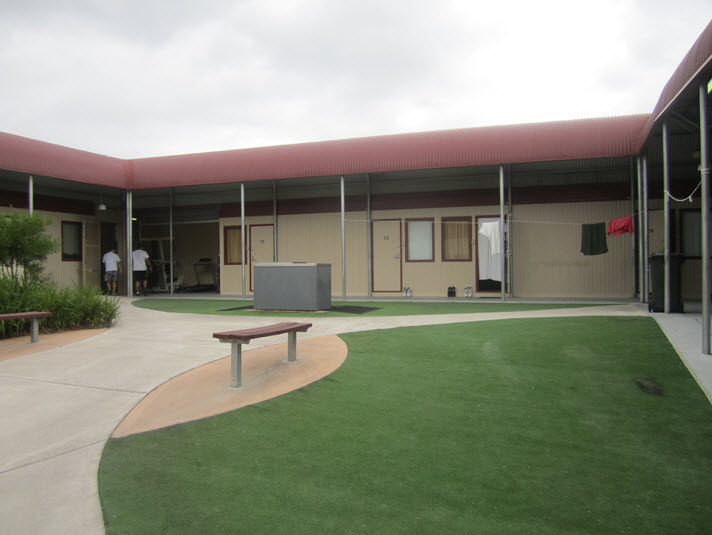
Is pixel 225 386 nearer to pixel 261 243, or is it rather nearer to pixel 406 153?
pixel 406 153

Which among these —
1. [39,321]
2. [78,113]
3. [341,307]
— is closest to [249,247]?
[341,307]

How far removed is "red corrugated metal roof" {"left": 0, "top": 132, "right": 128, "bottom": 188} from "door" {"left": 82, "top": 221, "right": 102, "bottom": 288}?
332cm

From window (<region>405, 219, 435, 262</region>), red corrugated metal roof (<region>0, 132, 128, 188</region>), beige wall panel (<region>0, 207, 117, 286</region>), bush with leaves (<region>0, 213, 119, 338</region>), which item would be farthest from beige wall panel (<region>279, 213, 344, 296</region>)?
bush with leaves (<region>0, 213, 119, 338</region>)

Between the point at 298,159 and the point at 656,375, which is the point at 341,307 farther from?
the point at 656,375

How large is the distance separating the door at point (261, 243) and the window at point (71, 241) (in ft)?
20.3

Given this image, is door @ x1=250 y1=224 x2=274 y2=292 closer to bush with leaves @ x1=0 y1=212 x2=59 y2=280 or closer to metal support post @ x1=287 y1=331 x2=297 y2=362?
bush with leaves @ x1=0 y1=212 x2=59 y2=280

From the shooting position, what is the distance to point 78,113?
27.7m

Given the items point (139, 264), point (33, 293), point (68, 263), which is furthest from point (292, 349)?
point (68, 263)

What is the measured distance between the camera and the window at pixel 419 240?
558 inches

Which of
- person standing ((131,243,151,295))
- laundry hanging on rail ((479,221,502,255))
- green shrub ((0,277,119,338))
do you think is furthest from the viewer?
person standing ((131,243,151,295))

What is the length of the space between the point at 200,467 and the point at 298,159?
11139 millimetres

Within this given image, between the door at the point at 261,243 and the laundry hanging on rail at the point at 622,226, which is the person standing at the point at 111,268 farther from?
the laundry hanging on rail at the point at 622,226

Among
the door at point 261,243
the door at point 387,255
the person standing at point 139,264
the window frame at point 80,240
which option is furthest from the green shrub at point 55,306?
the window frame at point 80,240

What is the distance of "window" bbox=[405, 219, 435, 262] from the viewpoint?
14164 mm
